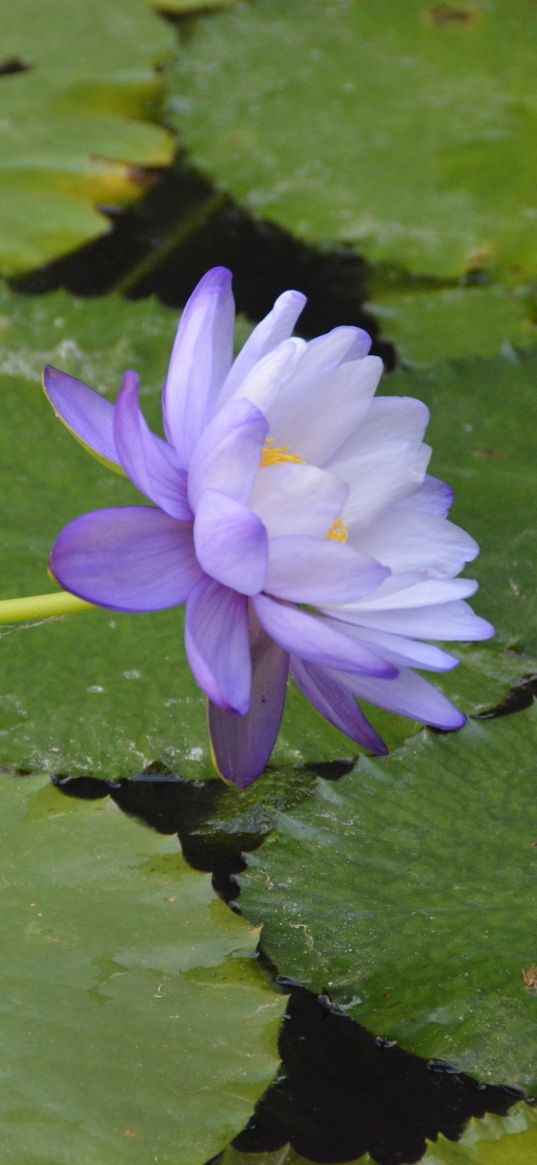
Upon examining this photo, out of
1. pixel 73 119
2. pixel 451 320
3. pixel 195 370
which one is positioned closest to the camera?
pixel 195 370

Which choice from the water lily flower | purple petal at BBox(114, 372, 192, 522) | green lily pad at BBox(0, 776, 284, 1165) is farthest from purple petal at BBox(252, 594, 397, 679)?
green lily pad at BBox(0, 776, 284, 1165)

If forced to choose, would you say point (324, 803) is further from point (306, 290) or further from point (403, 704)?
point (306, 290)

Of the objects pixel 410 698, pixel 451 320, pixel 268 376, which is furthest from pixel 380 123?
A: pixel 410 698

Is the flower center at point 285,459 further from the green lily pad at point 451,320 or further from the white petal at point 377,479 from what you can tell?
the green lily pad at point 451,320

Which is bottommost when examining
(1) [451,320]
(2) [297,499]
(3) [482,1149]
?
(3) [482,1149]

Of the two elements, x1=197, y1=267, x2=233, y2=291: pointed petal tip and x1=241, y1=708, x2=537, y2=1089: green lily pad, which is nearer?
x1=197, y1=267, x2=233, y2=291: pointed petal tip

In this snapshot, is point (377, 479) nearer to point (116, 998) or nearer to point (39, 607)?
point (39, 607)

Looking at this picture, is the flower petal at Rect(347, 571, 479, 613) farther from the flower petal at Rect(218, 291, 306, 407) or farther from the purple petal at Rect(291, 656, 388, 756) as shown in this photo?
the flower petal at Rect(218, 291, 306, 407)

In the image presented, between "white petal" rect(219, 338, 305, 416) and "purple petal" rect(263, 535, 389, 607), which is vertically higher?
"white petal" rect(219, 338, 305, 416)
